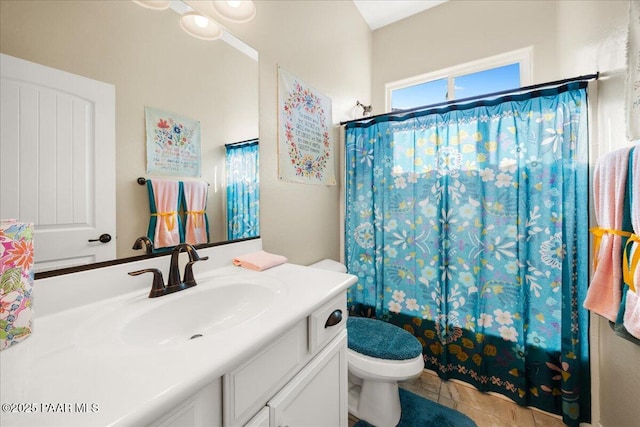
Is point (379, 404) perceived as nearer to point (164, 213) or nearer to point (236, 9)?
point (164, 213)

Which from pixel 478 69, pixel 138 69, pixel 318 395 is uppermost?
pixel 478 69

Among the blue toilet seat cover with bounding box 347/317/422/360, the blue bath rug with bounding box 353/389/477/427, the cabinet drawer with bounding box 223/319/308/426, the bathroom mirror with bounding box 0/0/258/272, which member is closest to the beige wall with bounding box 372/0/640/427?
the blue bath rug with bounding box 353/389/477/427

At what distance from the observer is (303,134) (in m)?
1.62

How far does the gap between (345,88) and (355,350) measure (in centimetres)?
187

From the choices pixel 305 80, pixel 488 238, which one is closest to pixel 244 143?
pixel 305 80

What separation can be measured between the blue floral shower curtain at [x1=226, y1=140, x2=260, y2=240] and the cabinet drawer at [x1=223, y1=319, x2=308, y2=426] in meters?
0.64

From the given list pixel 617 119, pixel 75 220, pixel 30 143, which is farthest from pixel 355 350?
pixel 617 119

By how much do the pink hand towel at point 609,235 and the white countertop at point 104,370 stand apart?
1.20 meters

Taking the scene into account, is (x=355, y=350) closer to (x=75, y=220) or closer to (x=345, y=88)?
(x=75, y=220)

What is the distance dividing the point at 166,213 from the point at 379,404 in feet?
4.49

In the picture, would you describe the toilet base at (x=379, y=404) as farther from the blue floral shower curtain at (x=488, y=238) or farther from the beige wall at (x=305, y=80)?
the beige wall at (x=305, y=80)

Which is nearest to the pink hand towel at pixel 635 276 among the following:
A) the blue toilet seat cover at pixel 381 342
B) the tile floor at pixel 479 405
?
the blue toilet seat cover at pixel 381 342

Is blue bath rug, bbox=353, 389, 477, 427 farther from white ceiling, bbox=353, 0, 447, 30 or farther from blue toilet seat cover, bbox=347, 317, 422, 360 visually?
white ceiling, bbox=353, 0, 447, 30

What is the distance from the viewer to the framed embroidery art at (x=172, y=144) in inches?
36.2
